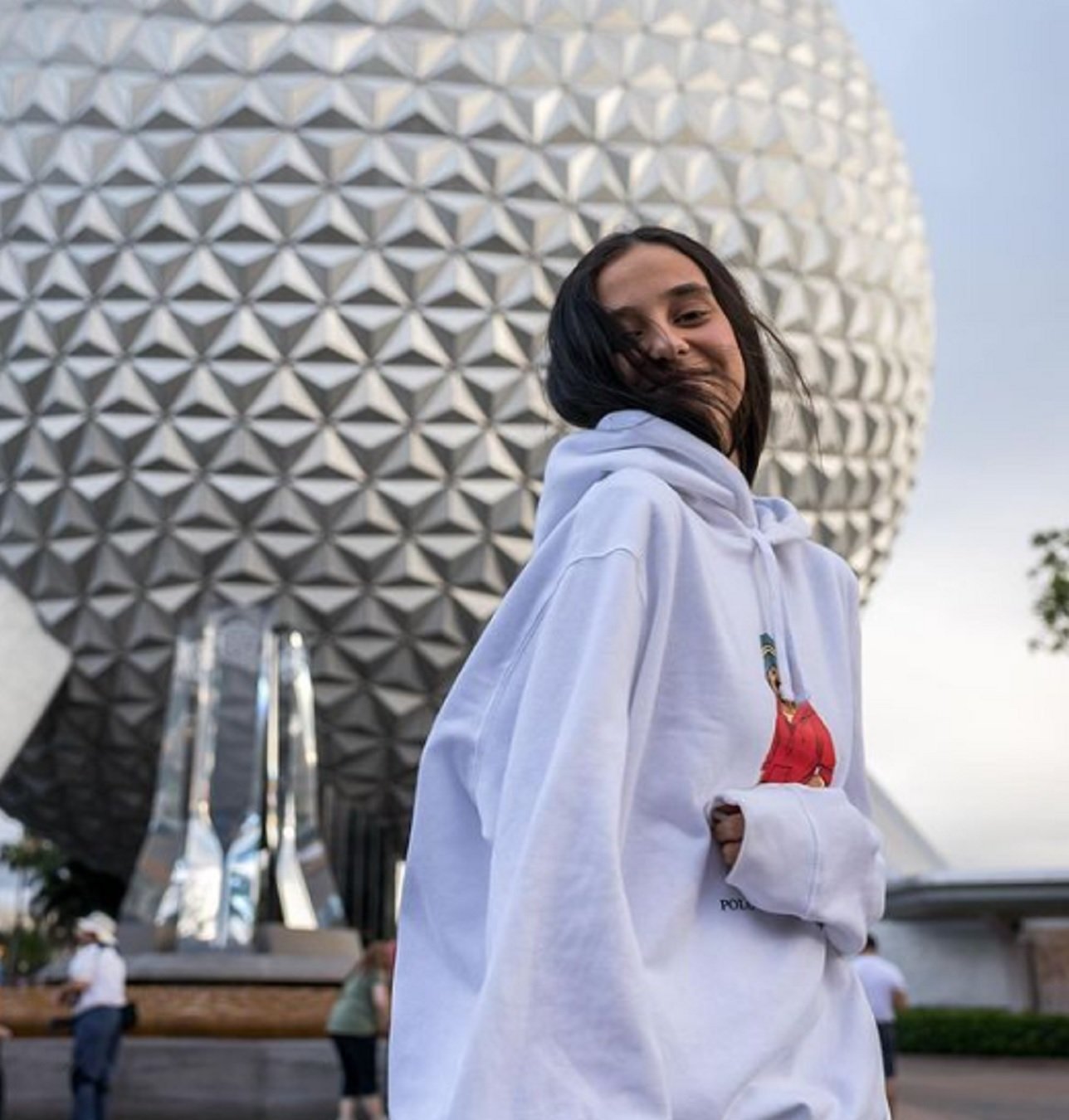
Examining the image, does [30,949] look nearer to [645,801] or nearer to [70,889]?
[70,889]

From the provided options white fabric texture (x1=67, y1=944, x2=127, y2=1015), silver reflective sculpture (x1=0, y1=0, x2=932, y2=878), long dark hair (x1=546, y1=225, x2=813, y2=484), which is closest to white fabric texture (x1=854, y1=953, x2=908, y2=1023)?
white fabric texture (x1=67, y1=944, x2=127, y2=1015)

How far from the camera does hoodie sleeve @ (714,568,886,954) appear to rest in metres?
1.18

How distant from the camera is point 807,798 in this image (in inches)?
49.6

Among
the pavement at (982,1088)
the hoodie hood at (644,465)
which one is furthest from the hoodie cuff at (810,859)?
the pavement at (982,1088)

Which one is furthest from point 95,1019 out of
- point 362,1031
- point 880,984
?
point 880,984

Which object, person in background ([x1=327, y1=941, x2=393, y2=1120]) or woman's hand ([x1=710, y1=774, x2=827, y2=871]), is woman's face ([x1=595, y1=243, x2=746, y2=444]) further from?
person in background ([x1=327, y1=941, x2=393, y2=1120])

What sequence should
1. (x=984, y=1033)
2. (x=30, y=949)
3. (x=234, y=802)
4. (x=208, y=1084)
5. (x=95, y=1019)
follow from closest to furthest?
(x=95, y=1019) < (x=208, y=1084) < (x=234, y=802) < (x=984, y=1033) < (x=30, y=949)

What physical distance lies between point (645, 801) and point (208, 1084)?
795 cm

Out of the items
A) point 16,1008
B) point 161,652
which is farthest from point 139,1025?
point 161,652

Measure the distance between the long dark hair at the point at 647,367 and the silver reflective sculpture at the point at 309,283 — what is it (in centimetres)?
1064

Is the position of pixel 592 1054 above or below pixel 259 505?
below

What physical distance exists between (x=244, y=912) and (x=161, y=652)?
2515 millimetres

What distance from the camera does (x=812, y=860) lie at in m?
1.22

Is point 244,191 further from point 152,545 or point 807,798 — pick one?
point 807,798
